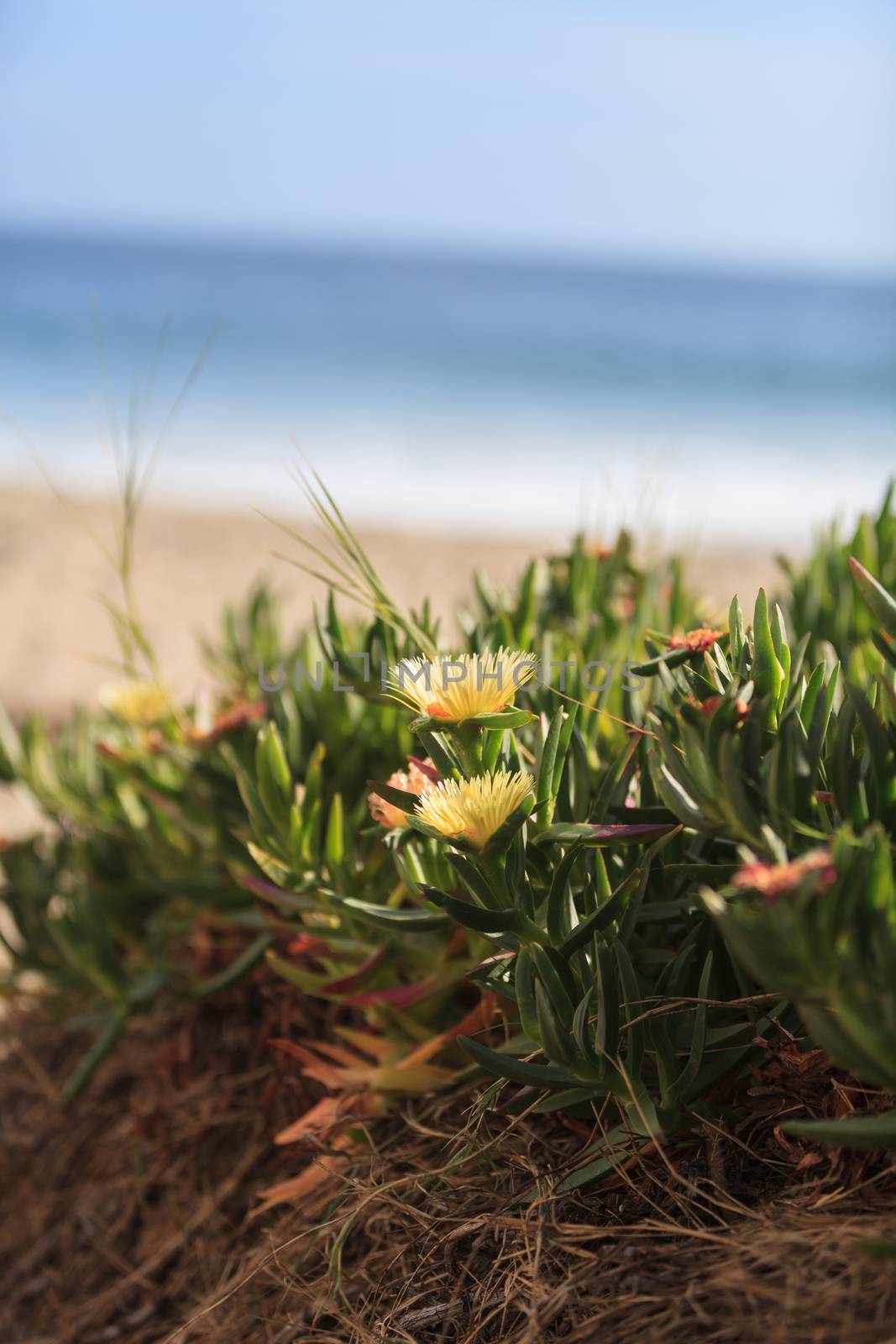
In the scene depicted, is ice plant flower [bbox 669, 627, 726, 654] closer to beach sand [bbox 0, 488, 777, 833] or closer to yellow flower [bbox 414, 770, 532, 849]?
yellow flower [bbox 414, 770, 532, 849]

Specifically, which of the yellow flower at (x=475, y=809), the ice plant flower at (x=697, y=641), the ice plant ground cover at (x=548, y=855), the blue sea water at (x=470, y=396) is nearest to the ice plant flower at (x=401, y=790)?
the ice plant ground cover at (x=548, y=855)

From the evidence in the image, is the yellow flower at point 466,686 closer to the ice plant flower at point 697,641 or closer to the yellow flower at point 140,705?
the ice plant flower at point 697,641

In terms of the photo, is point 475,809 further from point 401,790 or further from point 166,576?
point 166,576

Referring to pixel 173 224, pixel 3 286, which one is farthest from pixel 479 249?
pixel 3 286

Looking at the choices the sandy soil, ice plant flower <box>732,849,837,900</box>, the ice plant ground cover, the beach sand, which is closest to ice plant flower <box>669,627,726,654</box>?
the ice plant ground cover

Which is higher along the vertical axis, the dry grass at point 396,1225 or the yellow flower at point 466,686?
the yellow flower at point 466,686

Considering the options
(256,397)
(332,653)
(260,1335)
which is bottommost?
(260,1335)

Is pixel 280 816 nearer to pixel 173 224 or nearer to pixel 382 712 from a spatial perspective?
pixel 382 712
